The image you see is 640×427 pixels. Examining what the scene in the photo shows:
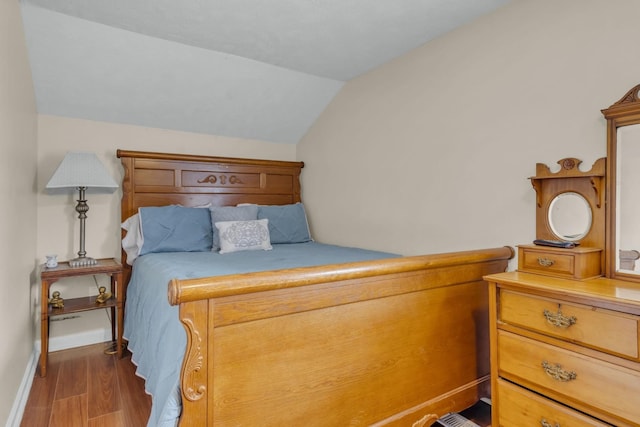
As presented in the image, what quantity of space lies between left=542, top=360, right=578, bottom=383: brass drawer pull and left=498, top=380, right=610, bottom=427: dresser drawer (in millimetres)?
108

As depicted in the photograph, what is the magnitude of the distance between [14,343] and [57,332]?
43.2 inches

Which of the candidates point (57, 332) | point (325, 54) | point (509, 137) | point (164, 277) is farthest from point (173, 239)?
point (509, 137)

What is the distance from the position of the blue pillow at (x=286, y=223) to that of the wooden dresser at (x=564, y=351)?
1995 mm

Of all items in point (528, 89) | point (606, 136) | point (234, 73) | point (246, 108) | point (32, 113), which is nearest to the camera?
point (606, 136)

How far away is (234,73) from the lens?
9.34 feet

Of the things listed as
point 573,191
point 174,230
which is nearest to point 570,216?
point 573,191

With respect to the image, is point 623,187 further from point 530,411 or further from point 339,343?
point 339,343

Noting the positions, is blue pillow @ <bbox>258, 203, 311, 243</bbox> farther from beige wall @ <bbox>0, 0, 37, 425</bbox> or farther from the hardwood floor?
beige wall @ <bbox>0, 0, 37, 425</bbox>

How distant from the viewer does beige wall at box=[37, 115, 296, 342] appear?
269cm

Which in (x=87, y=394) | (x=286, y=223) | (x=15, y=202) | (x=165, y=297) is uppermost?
(x=15, y=202)

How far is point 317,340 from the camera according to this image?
1340 millimetres

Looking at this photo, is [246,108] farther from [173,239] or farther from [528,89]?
[528,89]

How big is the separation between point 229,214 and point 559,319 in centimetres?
239

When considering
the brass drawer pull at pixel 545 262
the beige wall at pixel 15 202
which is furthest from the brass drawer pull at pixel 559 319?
the beige wall at pixel 15 202
